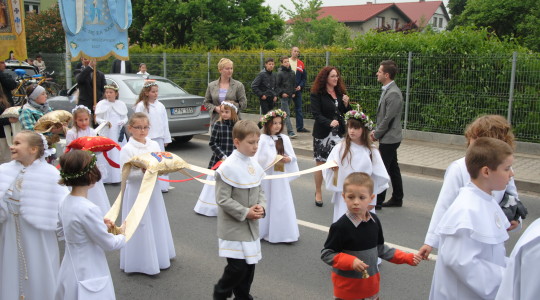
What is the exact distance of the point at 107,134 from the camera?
Answer: 911 centimetres

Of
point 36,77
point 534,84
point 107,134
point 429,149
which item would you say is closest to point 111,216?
point 107,134

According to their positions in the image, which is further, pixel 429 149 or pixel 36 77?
pixel 36 77

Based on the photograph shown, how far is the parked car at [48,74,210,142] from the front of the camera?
40.2 ft

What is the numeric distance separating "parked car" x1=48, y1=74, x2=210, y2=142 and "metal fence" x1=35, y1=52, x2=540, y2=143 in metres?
2.79

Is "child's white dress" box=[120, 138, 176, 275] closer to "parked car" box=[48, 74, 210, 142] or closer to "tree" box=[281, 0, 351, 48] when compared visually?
"parked car" box=[48, 74, 210, 142]

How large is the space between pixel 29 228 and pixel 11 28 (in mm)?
3040

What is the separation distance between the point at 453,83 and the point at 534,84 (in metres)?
1.80

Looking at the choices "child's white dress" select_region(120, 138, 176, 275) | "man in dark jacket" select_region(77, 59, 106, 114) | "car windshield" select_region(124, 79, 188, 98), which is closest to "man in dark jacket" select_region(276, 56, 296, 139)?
"car windshield" select_region(124, 79, 188, 98)

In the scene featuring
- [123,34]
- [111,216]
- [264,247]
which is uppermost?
[123,34]

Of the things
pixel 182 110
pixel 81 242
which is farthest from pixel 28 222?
pixel 182 110

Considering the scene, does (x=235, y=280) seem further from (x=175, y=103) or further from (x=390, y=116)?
(x=175, y=103)

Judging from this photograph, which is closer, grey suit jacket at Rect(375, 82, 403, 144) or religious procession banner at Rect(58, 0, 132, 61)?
grey suit jacket at Rect(375, 82, 403, 144)

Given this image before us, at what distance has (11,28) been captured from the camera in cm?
613

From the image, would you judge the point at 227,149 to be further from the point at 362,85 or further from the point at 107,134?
the point at 362,85
